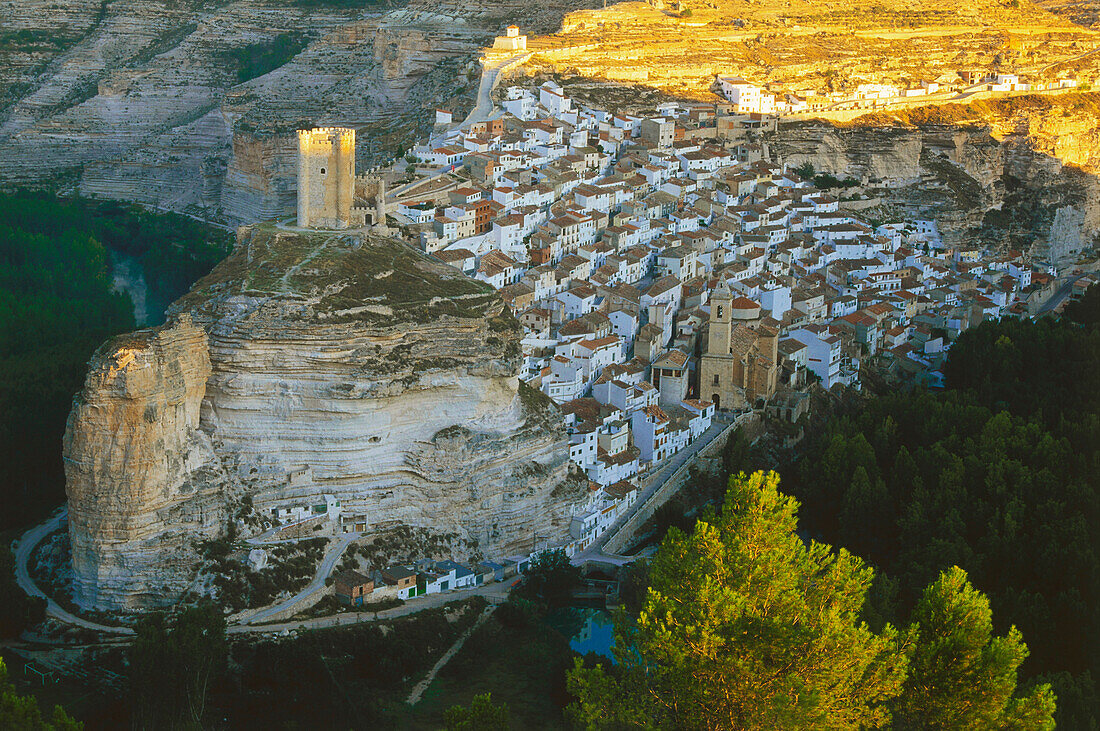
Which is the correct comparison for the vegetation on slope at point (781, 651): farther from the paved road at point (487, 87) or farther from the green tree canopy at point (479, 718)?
the paved road at point (487, 87)

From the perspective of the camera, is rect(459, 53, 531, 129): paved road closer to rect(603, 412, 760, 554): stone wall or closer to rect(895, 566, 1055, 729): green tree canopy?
rect(603, 412, 760, 554): stone wall

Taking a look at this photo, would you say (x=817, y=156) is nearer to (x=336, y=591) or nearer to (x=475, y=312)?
(x=475, y=312)

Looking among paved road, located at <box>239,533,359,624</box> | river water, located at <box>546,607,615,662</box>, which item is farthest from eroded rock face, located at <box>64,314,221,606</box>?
river water, located at <box>546,607,615,662</box>

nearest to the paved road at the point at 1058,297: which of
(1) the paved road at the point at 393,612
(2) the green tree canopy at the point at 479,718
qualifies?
(1) the paved road at the point at 393,612

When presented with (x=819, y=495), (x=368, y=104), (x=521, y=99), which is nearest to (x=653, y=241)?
(x=521, y=99)

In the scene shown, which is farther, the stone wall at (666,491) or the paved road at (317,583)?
the stone wall at (666,491)

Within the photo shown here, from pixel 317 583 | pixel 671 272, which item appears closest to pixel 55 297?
pixel 671 272

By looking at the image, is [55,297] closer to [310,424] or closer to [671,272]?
[671,272]
